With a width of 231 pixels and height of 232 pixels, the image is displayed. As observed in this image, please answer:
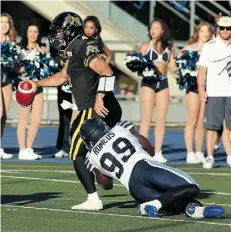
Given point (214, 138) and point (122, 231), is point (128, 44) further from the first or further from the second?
point (122, 231)

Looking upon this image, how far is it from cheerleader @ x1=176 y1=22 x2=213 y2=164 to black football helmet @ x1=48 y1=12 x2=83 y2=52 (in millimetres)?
5774

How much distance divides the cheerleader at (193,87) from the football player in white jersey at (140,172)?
21.4 feet

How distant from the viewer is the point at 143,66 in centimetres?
1691

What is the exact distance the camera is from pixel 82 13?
2725 centimetres

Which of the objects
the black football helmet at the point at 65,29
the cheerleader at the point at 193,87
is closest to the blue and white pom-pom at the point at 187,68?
the cheerleader at the point at 193,87

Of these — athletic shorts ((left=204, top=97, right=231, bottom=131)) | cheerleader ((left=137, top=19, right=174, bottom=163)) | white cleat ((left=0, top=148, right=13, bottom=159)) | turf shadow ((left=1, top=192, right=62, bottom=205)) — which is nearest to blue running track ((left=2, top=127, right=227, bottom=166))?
white cleat ((left=0, top=148, right=13, bottom=159))

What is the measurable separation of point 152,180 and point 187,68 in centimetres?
728

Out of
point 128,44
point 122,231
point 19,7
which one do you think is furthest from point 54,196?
point 19,7

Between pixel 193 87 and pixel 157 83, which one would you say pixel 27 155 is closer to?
pixel 157 83

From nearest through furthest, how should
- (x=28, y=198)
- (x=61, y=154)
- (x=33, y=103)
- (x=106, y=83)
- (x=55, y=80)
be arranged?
1. (x=106, y=83)
2. (x=55, y=80)
3. (x=28, y=198)
4. (x=33, y=103)
5. (x=61, y=154)

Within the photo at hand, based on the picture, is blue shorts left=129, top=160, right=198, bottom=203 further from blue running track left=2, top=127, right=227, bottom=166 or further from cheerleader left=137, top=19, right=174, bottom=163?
cheerleader left=137, top=19, right=174, bottom=163

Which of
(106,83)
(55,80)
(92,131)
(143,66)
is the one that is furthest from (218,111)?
(92,131)

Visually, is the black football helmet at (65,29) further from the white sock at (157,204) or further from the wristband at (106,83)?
the white sock at (157,204)

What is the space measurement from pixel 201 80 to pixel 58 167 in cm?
234
